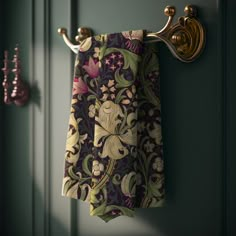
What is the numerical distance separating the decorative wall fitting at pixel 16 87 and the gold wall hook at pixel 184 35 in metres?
0.52

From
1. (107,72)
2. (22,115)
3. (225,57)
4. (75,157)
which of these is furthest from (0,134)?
(225,57)

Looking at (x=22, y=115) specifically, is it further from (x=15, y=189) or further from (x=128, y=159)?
(x=128, y=159)

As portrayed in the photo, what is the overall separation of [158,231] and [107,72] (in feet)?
1.36

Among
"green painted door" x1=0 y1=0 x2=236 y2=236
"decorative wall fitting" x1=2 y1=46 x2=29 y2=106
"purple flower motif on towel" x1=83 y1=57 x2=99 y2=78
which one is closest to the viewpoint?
"green painted door" x1=0 y1=0 x2=236 y2=236

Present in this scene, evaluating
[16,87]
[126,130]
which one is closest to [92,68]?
[126,130]

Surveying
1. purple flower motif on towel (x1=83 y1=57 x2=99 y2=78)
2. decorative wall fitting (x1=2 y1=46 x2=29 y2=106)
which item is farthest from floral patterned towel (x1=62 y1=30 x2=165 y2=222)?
decorative wall fitting (x1=2 y1=46 x2=29 y2=106)

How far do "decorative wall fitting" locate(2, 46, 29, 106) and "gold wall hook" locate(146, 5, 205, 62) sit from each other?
1.70 ft

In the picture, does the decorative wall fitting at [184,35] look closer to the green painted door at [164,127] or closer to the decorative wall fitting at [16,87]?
the green painted door at [164,127]

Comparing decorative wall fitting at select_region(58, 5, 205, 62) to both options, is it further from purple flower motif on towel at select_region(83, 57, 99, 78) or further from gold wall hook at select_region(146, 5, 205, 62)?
purple flower motif on towel at select_region(83, 57, 99, 78)

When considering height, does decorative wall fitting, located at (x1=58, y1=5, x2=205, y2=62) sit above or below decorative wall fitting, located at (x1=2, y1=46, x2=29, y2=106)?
above

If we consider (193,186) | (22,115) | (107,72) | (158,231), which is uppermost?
(107,72)

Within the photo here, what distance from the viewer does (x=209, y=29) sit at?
39.3 inches

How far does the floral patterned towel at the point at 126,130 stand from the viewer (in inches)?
40.5

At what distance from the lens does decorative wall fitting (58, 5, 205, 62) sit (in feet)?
3.30
